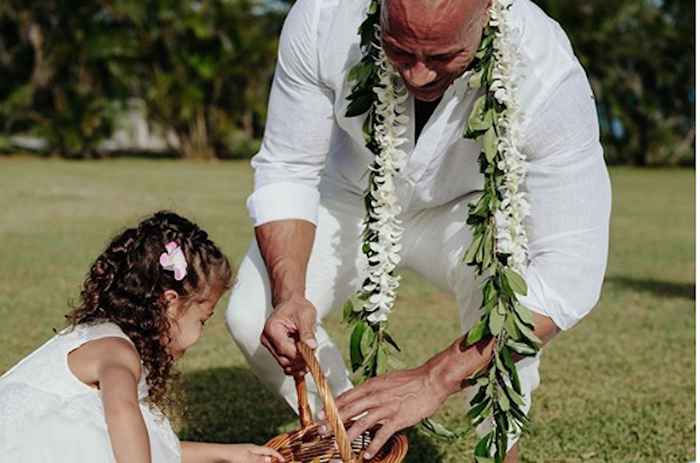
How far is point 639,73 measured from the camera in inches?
1149

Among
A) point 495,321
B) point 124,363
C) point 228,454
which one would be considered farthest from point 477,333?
point 124,363

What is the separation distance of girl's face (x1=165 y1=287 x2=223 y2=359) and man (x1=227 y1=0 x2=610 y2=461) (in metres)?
0.19

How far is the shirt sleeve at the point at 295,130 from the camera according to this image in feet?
11.5

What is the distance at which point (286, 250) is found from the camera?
3.53 m

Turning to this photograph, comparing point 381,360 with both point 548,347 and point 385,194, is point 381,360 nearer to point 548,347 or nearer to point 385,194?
point 385,194

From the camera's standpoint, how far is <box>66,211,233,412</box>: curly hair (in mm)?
3250

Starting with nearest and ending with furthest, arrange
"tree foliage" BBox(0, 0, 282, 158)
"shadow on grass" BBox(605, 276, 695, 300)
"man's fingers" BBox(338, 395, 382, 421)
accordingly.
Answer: "man's fingers" BBox(338, 395, 382, 421) < "shadow on grass" BBox(605, 276, 695, 300) < "tree foliage" BBox(0, 0, 282, 158)

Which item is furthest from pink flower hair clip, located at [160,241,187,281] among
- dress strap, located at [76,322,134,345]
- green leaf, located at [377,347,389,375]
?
green leaf, located at [377,347,389,375]

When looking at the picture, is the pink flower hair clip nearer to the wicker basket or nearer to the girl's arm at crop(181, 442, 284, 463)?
the wicker basket

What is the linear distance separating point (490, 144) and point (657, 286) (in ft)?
20.5

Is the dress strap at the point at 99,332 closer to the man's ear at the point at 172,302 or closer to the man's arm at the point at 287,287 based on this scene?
the man's ear at the point at 172,302

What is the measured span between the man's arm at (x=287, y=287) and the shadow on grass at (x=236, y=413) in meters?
1.16

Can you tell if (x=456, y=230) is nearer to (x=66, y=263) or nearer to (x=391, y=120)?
(x=391, y=120)

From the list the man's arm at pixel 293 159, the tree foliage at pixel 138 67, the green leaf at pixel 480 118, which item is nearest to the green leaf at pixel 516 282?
the green leaf at pixel 480 118
